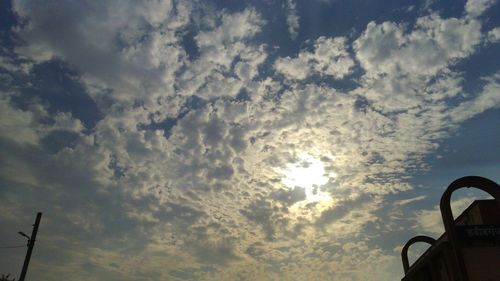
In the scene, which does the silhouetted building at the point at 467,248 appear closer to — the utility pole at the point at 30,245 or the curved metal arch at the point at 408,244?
the curved metal arch at the point at 408,244

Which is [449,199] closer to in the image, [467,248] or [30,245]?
[467,248]

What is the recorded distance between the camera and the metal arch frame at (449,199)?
21192mm

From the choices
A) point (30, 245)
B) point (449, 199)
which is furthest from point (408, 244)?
point (30, 245)

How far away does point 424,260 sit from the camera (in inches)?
1003

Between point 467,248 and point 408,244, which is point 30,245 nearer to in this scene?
point 467,248

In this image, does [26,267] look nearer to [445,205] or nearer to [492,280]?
[445,205]

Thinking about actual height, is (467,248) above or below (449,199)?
below

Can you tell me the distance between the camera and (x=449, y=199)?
22641mm

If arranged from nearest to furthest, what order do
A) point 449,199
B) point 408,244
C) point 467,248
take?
point 467,248, point 449,199, point 408,244

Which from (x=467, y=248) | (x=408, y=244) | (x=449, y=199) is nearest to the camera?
(x=467, y=248)

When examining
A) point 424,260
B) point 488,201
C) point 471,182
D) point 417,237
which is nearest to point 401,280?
point 417,237

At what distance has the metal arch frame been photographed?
834 inches

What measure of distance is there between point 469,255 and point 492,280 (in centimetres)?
177

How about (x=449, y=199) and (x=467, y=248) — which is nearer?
(x=467, y=248)
